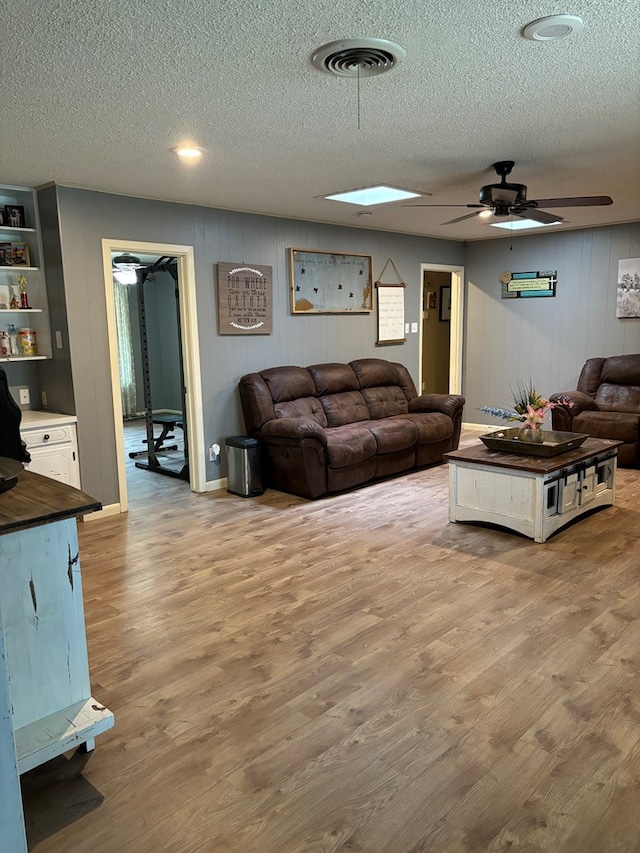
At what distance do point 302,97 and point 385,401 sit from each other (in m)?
3.91

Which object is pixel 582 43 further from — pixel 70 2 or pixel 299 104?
pixel 70 2

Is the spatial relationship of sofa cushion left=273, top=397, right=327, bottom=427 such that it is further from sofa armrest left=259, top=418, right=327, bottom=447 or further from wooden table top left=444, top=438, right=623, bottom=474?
wooden table top left=444, top=438, right=623, bottom=474

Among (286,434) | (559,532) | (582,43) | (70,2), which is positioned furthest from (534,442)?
(70,2)

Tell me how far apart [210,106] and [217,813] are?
278 cm

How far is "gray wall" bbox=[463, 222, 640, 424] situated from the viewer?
6.88 m

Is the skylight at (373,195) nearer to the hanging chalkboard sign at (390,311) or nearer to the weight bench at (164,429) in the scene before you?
the hanging chalkboard sign at (390,311)

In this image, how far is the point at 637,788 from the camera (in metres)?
1.92

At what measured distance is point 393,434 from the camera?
5.56 meters

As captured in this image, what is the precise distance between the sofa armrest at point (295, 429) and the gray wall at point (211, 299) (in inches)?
23.1

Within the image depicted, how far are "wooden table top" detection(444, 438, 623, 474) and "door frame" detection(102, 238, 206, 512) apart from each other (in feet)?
7.26

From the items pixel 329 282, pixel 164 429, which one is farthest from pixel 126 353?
pixel 329 282

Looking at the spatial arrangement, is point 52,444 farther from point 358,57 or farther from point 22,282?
point 358,57

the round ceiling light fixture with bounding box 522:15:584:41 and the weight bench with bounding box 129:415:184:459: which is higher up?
the round ceiling light fixture with bounding box 522:15:584:41

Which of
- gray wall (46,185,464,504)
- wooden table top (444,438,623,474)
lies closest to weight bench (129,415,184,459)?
gray wall (46,185,464,504)
